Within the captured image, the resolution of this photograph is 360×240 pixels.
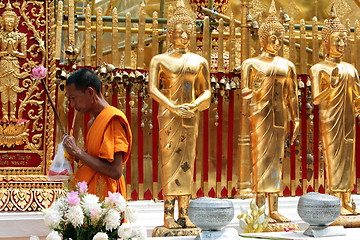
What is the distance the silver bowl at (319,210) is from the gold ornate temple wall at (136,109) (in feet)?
8.82

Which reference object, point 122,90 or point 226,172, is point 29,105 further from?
point 226,172

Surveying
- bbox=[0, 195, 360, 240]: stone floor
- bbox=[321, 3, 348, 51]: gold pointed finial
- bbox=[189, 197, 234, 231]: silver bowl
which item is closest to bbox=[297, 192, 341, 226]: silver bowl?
bbox=[0, 195, 360, 240]: stone floor

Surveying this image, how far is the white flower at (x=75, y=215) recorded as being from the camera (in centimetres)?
294

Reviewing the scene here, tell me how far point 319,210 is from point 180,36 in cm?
235

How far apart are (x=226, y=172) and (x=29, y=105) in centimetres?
206

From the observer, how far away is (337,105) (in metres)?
5.89

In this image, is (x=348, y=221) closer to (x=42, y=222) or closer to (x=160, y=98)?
(x=160, y=98)

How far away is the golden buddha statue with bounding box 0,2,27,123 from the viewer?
18.6 ft

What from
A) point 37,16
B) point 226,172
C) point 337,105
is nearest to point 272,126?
point 337,105

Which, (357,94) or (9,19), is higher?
(9,19)

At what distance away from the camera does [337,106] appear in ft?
19.3

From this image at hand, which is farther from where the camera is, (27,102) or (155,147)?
(155,147)

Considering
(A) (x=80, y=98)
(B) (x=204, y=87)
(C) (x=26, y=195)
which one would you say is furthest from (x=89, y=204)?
(C) (x=26, y=195)

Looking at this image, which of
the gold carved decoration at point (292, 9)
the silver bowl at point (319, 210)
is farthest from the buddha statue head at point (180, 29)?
the gold carved decoration at point (292, 9)
